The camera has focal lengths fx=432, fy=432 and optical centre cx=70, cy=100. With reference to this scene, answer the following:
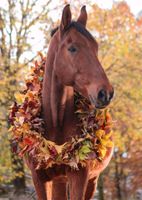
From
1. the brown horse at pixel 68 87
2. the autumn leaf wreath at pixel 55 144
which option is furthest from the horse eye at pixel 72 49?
the autumn leaf wreath at pixel 55 144

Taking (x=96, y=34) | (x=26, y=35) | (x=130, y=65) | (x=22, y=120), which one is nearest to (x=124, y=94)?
(x=130, y=65)

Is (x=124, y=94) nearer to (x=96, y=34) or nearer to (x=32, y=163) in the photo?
(x=96, y=34)

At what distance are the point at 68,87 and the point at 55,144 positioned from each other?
49cm

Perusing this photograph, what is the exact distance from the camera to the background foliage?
35.8ft

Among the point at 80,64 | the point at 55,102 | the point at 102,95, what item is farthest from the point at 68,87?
the point at 102,95

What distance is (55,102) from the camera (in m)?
3.63

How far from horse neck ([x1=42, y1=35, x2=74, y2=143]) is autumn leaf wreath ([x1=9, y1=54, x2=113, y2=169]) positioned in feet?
0.24

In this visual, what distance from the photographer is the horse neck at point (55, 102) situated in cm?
358

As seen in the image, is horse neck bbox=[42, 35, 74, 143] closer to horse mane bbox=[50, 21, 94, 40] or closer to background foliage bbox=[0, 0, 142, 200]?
horse mane bbox=[50, 21, 94, 40]

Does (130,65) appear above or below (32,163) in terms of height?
above

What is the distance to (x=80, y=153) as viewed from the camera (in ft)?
11.9

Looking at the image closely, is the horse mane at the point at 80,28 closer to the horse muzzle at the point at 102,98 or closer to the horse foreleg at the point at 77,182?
the horse muzzle at the point at 102,98

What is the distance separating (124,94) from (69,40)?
955 centimetres

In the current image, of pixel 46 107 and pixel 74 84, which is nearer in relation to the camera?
pixel 74 84
